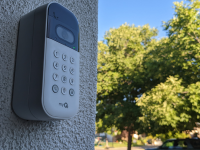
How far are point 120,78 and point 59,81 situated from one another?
11.4 meters

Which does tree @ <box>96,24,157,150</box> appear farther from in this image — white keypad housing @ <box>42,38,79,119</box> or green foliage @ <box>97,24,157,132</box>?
white keypad housing @ <box>42,38,79,119</box>

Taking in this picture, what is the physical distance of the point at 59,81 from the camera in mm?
510

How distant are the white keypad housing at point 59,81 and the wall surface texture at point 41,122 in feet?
0.41

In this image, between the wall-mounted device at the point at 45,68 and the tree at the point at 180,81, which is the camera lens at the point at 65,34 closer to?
the wall-mounted device at the point at 45,68

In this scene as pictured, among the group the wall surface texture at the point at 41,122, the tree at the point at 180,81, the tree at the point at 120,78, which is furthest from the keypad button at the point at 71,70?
the tree at the point at 120,78

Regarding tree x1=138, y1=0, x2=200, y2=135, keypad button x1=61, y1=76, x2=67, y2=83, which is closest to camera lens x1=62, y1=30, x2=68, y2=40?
keypad button x1=61, y1=76, x2=67, y2=83

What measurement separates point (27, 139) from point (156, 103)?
7211mm

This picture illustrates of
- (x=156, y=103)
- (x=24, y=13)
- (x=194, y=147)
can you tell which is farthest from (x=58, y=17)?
(x=194, y=147)

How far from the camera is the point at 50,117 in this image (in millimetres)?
472

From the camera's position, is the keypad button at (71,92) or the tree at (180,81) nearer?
the keypad button at (71,92)

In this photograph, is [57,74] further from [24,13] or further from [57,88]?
[24,13]

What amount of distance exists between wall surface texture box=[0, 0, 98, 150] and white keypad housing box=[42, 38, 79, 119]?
13cm

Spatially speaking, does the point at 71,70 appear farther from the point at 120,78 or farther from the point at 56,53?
the point at 120,78

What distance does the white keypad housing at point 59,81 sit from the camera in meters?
0.48
